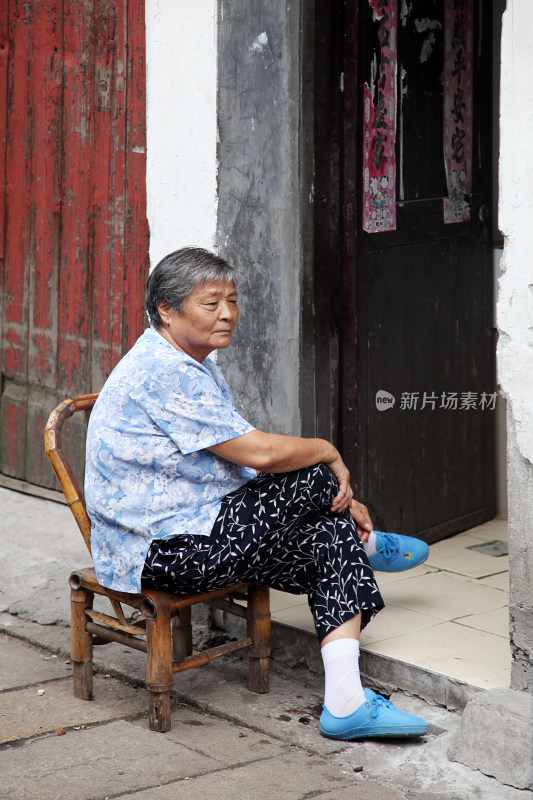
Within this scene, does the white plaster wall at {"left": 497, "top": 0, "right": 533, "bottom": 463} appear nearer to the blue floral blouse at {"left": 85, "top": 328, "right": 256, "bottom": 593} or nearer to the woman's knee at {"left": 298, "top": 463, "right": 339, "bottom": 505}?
the woman's knee at {"left": 298, "top": 463, "right": 339, "bottom": 505}

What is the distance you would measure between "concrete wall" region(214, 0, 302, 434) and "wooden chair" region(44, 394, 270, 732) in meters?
0.70

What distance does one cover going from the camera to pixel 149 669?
332cm

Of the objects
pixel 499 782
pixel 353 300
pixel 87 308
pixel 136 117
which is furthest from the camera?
pixel 87 308

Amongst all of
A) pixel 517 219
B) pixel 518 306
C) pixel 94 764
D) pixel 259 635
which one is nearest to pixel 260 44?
pixel 517 219

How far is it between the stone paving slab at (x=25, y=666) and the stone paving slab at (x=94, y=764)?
1.50 feet

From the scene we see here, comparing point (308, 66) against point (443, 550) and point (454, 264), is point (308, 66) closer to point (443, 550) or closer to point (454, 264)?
point (454, 264)

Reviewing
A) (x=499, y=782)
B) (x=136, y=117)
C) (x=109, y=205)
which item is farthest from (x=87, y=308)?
(x=499, y=782)

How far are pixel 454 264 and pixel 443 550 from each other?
1200 millimetres

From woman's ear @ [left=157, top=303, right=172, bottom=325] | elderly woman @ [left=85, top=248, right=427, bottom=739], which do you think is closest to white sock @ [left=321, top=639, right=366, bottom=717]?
elderly woman @ [left=85, top=248, right=427, bottom=739]

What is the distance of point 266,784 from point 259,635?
2.13 feet

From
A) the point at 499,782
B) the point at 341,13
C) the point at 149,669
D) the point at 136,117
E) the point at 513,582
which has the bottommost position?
the point at 499,782

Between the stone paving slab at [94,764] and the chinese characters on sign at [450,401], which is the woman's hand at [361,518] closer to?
the stone paving slab at [94,764]

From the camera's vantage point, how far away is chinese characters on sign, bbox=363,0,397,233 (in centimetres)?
425

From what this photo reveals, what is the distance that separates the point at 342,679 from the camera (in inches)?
128
